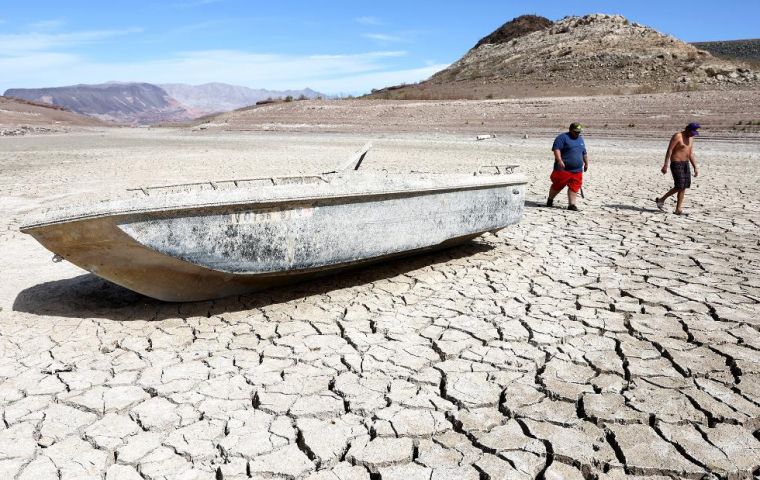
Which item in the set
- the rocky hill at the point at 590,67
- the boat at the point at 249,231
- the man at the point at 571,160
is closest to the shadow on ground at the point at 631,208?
the man at the point at 571,160

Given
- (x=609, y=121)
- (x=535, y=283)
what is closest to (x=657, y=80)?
(x=609, y=121)

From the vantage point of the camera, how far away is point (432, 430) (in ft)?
7.61

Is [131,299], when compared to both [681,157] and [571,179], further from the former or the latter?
[681,157]

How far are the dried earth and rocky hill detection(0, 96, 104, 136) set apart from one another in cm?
3339

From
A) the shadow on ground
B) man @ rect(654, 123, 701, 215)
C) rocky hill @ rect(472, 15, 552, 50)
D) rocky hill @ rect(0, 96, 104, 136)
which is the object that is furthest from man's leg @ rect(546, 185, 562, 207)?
rocky hill @ rect(472, 15, 552, 50)

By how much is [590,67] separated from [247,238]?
103 feet

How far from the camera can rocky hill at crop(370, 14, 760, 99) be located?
2511 centimetres

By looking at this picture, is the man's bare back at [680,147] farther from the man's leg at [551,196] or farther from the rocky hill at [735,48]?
the rocky hill at [735,48]

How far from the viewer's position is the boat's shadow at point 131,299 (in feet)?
11.6

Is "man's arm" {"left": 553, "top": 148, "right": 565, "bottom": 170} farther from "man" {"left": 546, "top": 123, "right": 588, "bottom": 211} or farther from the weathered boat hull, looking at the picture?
the weathered boat hull

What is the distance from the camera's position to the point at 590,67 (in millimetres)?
29984

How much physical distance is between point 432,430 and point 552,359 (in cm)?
96

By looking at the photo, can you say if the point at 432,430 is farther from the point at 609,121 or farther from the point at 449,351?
the point at 609,121

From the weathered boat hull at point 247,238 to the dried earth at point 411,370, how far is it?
27 centimetres
